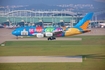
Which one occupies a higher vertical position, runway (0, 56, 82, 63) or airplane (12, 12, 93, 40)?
airplane (12, 12, 93, 40)

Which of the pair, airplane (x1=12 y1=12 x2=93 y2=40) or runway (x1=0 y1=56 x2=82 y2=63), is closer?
runway (x1=0 y1=56 x2=82 y2=63)

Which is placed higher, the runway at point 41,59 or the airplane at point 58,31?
the airplane at point 58,31

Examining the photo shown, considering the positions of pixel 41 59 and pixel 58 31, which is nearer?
pixel 41 59

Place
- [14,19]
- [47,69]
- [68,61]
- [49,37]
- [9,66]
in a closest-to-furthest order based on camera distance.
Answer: [47,69] < [9,66] < [68,61] < [49,37] < [14,19]

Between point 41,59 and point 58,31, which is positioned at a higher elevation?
point 58,31

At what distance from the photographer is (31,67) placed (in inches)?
355

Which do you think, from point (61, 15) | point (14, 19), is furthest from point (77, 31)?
point (61, 15)

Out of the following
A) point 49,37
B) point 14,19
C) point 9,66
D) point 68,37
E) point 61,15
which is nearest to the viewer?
point 9,66

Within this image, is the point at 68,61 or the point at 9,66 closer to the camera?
the point at 9,66

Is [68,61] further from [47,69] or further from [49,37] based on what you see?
[49,37]

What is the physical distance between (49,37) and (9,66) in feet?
31.6

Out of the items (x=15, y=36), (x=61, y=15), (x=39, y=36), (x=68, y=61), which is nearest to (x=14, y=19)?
(x=61, y=15)

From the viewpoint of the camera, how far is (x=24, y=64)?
9.59 m

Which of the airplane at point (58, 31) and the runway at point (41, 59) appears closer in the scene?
the runway at point (41, 59)
